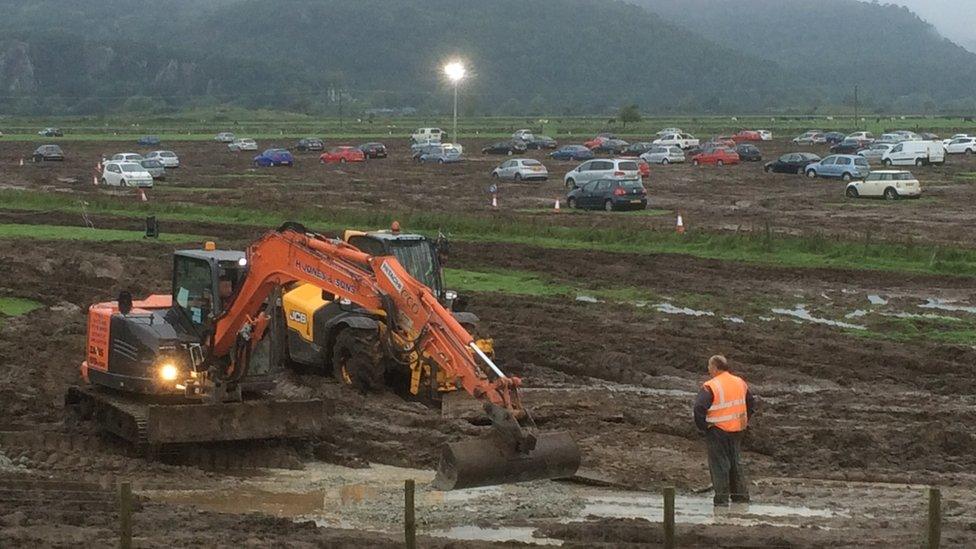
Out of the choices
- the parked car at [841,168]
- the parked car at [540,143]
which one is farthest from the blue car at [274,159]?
the parked car at [841,168]

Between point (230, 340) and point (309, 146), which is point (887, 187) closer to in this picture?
point (230, 340)

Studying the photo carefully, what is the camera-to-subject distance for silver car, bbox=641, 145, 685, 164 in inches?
3292

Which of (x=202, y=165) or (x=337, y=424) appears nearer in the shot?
(x=337, y=424)

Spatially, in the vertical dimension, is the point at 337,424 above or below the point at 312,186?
below

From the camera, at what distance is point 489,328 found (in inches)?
1065

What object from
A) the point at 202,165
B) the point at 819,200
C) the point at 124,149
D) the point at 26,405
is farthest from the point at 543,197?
the point at 124,149

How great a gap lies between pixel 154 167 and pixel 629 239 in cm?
3722

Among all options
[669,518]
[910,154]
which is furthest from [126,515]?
[910,154]

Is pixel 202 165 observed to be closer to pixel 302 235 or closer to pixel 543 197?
pixel 543 197

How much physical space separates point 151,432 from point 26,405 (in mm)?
4425

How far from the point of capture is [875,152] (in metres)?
81.5

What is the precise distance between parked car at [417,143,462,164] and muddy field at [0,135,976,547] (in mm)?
43304

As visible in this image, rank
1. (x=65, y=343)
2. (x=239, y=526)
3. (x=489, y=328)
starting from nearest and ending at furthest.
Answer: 1. (x=239, y=526)
2. (x=65, y=343)
3. (x=489, y=328)

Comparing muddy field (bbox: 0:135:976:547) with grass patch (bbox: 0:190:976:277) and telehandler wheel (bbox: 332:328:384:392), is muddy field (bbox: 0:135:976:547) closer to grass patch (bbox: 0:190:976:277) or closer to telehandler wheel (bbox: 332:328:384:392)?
telehandler wheel (bbox: 332:328:384:392)
